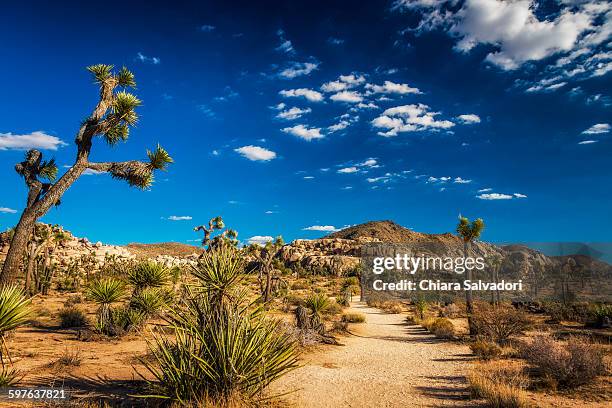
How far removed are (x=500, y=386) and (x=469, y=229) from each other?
1740 centimetres

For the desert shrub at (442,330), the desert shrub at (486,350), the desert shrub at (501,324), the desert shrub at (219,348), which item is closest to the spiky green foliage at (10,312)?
the desert shrub at (219,348)

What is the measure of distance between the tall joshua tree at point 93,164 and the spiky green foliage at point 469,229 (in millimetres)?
18494

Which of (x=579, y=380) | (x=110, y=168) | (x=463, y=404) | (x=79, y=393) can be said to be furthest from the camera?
(x=110, y=168)

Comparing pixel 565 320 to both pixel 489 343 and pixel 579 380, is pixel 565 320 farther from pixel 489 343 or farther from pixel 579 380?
pixel 579 380

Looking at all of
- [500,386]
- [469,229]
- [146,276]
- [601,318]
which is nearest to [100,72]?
[146,276]

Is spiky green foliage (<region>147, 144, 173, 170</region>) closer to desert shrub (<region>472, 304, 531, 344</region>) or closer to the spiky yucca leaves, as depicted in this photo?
the spiky yucca leaves

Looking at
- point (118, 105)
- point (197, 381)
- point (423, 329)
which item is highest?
point (118, 105)

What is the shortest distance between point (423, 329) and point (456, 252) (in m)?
88.6

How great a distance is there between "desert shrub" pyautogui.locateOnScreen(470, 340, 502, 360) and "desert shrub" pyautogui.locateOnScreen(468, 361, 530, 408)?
1.52 metres

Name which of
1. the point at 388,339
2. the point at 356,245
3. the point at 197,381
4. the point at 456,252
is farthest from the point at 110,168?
the point at 456,252

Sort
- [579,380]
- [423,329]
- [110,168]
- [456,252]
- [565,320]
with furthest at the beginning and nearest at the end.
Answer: [456,252] < [565,320] < [423,329] < [110,168] < [579,380]

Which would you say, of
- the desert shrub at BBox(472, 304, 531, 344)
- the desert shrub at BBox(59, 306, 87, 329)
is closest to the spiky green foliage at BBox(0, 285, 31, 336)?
the desert shrub at BBox(59, 306, 87, 329)

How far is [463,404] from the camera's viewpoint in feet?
24.3

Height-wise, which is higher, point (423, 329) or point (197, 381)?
point (197, 381)
